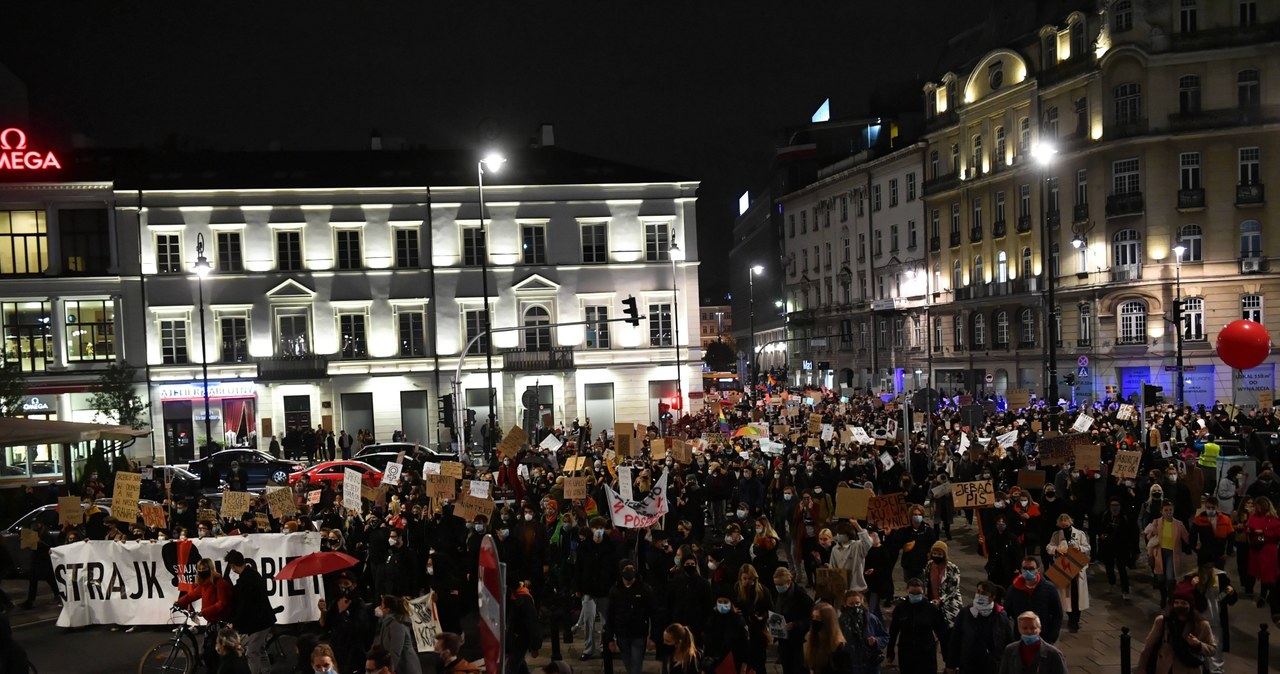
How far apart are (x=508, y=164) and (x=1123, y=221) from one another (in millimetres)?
30715

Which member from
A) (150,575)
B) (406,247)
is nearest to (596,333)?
(406,247)

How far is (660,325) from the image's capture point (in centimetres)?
5016

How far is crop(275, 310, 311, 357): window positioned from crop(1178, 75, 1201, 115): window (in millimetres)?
42851

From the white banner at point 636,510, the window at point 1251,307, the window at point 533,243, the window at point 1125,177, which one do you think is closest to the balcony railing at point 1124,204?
the window at point 1125,177

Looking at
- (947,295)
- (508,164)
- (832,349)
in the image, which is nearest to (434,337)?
(508,164)

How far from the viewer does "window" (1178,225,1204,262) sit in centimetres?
4856

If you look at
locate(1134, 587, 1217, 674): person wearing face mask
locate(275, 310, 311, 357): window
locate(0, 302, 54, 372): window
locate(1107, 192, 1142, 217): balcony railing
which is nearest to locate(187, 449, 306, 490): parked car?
locate(275, 310, 311, 357): window

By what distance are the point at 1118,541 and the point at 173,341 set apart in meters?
42.3

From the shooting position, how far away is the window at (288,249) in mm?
47656

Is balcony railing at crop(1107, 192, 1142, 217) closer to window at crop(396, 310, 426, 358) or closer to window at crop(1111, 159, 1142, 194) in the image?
window at crop(1111, 159, 1142, 194)

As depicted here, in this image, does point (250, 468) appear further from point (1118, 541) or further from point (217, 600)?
point (1118, 541)

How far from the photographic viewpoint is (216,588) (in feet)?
38.9

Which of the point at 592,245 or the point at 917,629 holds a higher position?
the point at 592,245

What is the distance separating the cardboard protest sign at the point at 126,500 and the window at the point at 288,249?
31.4 m
